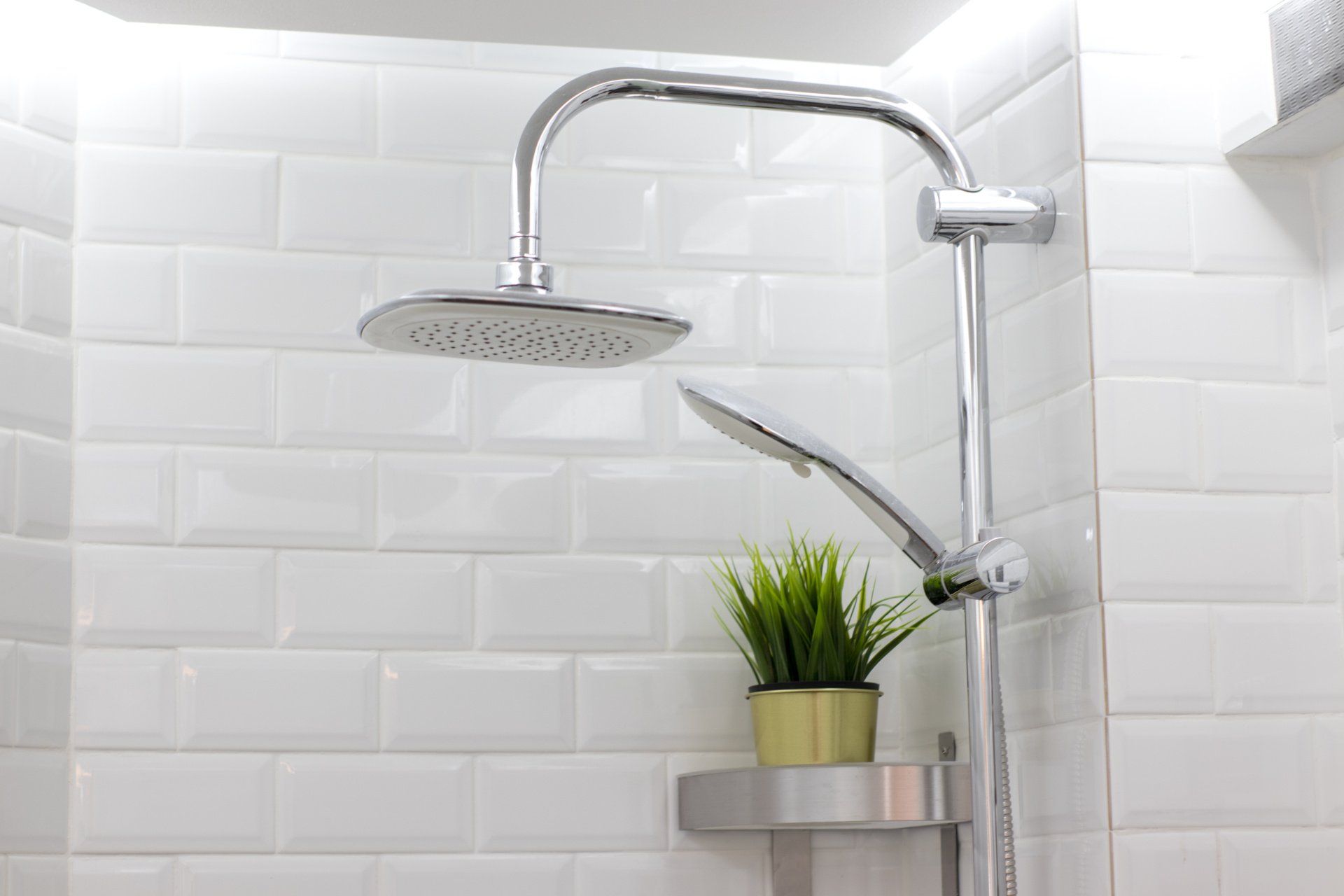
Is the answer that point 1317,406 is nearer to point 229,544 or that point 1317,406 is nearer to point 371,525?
point 371,525

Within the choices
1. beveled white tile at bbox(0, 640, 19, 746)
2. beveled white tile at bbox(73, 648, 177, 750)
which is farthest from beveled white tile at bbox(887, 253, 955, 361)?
beveled white tile at bbox(0, 640, 19, 746)

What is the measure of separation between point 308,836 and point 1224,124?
0.98 m

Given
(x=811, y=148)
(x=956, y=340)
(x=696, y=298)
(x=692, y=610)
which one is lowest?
(x=692, y=610)

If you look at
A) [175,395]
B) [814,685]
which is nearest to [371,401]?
[175,395]

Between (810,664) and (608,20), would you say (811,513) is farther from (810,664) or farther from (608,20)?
(608,20)

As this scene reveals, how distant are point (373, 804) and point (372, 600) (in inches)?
7.2

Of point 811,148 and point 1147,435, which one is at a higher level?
point 811,148

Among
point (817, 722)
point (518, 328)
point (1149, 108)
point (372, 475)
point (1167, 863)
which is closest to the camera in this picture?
point (518, 328)

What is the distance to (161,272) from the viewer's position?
4.98ft

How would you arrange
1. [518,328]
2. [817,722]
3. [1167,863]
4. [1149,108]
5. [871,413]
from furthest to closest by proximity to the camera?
[871,413] < [817,722] < [1149,108] < [1167,863] < [518,328]

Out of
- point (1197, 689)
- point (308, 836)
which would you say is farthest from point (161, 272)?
point (1197, 689)

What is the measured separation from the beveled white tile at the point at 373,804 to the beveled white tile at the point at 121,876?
0.10m

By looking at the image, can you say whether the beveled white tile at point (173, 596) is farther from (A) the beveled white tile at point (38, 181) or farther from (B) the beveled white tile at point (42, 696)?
(A) the beveled white tile at point (38, 181)

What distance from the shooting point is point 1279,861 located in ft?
4.02
